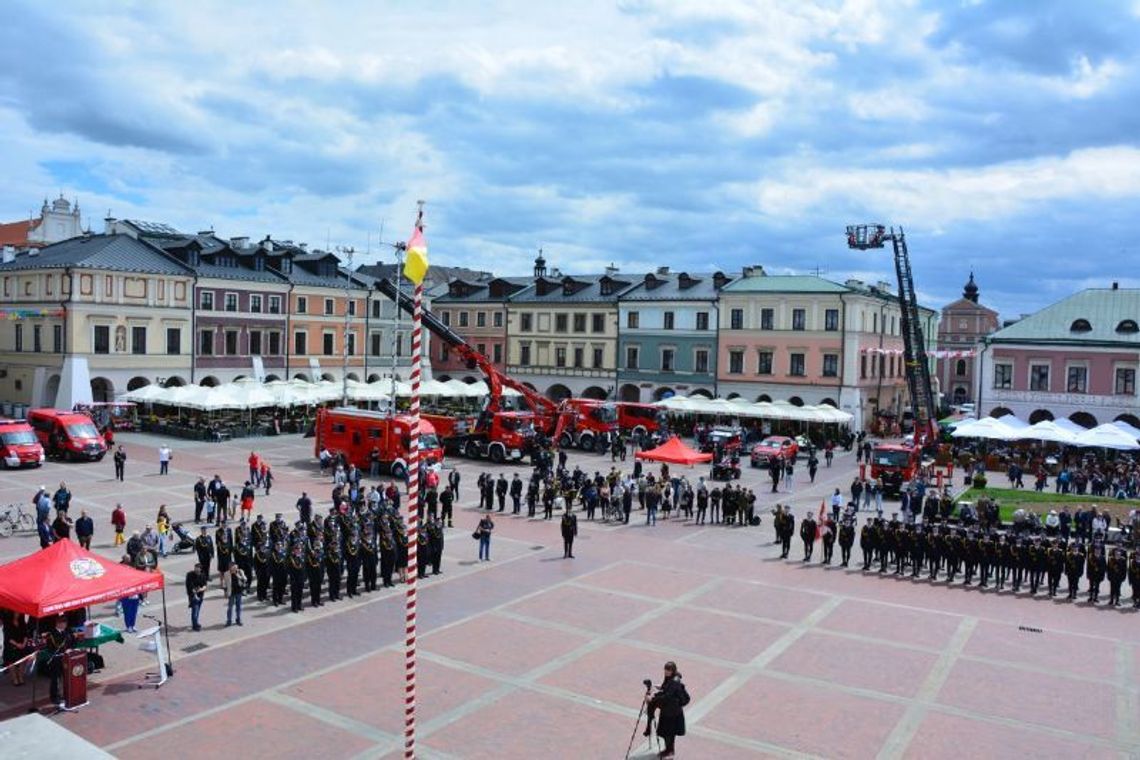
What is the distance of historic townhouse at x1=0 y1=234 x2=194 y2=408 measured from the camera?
5269 cm

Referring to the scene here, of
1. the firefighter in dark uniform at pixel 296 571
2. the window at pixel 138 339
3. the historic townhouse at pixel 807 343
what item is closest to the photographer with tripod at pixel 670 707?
the firefighter in dark uniform at pixel 296 571

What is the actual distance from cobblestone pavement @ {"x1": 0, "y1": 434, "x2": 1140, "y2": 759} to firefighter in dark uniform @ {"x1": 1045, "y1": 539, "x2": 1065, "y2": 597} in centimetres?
67

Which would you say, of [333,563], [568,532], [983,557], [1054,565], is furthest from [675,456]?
[333,563]

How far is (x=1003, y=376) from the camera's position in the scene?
53.3 meters

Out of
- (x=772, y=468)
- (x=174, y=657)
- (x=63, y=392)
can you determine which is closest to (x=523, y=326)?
(x=63, y=392)

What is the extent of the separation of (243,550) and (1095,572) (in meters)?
19.3

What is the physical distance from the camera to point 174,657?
53.5 feet

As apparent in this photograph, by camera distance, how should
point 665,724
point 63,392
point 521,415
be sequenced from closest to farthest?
point 665,724
point 521,415
point 63,392

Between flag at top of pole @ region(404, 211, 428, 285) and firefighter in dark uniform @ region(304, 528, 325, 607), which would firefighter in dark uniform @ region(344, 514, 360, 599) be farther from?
flag at top of pole @ region(404, 211, 428, 285)

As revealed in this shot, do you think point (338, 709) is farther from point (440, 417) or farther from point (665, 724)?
point (440, 417)

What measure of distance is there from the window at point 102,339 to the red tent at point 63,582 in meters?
42.8

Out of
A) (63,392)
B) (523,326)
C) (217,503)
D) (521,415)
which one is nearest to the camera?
(217,503)

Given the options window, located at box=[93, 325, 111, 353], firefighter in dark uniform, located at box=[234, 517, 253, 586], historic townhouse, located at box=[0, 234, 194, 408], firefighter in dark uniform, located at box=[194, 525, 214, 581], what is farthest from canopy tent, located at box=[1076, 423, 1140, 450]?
window, located at box=[93, 325, 111, 353]

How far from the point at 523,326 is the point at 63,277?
100ft
